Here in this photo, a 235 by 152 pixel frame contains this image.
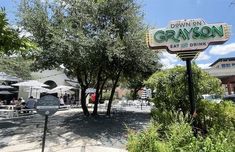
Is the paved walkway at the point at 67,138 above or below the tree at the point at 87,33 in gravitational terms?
below

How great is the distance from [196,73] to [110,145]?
409 centimetres

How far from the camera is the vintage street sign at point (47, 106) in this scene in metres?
8.74

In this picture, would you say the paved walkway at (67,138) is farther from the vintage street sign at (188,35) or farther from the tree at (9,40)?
the tree at (9,40)

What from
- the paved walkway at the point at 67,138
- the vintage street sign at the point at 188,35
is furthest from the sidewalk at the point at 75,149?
the vintage street sign at the point at 188,35

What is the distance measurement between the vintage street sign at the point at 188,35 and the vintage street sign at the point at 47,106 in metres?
3.63

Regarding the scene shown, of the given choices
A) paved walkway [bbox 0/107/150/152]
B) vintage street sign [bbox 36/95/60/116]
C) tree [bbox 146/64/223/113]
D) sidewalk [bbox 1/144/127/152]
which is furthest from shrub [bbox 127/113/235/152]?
paved walkway [bbox 0/107/150/152]

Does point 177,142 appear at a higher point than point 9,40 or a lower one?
lower

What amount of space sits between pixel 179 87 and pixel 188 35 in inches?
71.3

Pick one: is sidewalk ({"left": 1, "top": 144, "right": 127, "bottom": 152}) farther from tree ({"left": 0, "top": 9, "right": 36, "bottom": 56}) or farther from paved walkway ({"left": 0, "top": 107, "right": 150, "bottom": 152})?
tree ({"left": 0, "top": 9, "right": 36, "bottom": 56})

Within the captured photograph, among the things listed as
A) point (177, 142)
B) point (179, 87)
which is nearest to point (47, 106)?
point (177, 142)

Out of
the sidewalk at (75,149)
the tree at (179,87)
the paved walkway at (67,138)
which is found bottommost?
the sidewalk at (75,149)

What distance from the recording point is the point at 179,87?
10.5 meters

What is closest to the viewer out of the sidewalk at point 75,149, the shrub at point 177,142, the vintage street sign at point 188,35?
the shrub at point 177,142

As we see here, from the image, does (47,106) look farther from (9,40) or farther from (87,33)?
(87,33)
